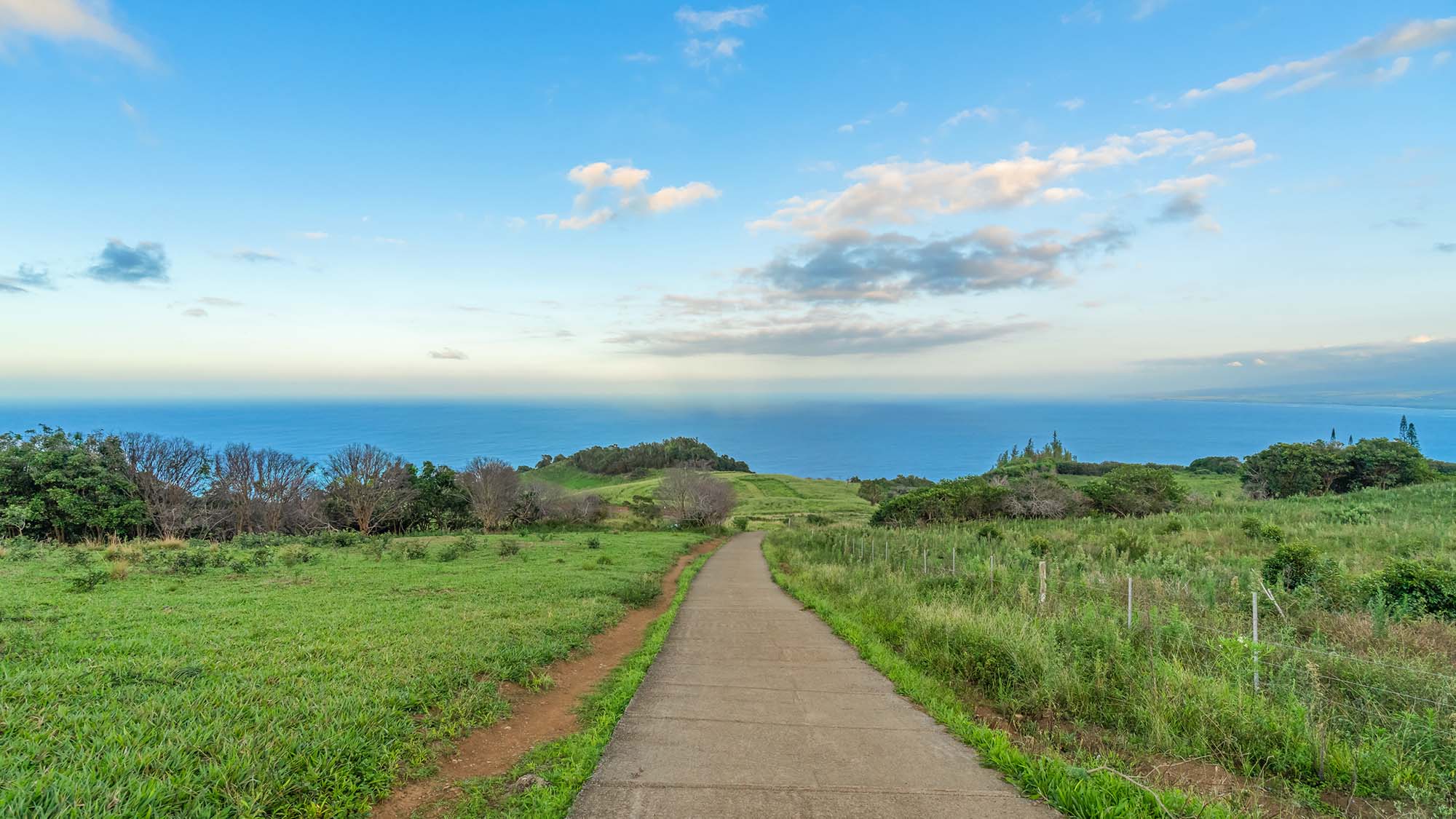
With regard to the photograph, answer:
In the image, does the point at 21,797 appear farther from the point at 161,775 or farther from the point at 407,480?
the point at 407,480

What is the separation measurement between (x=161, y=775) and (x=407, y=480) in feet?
141

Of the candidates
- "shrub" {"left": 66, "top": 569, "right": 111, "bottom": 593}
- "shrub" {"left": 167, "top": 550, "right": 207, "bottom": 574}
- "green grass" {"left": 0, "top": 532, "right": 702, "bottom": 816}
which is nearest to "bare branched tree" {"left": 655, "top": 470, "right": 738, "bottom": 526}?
"shrub" {"left": 167, "top": 550, "right": 207, "bottom": 574}

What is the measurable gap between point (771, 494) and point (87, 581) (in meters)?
73.6

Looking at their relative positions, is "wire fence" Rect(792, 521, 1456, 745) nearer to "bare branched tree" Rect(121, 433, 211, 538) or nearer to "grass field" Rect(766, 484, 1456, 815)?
"grass field" Rect(766, 484, 1456, 815)

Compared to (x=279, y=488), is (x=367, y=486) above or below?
above

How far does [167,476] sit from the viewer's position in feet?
114

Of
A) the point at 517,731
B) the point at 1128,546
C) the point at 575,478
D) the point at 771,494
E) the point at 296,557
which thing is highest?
the point at 1128,546

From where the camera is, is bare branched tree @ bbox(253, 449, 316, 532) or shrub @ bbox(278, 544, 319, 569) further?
bare branched tree @ bbox(253, 449, 316, 532)

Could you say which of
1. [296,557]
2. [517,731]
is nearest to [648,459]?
[296,557]

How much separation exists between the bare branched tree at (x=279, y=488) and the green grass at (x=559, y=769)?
40614 millimetres

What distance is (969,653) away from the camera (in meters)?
8.34

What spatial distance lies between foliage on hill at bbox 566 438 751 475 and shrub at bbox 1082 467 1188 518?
68886mm

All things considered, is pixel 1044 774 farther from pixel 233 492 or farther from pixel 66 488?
pixel 233 492

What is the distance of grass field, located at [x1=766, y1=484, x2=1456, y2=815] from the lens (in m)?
5.19
